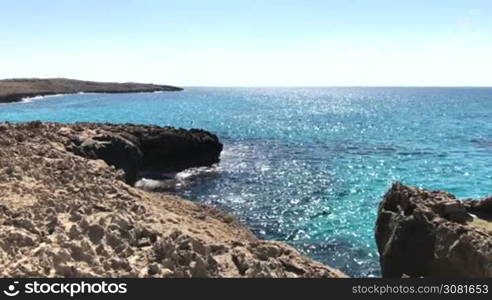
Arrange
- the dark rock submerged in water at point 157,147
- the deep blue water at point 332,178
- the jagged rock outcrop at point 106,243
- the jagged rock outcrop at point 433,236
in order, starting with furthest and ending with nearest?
the dark rock submerged in water at point 157,147
the deep blue water at point 332,178
the jagged rock outcrop at point 433,236
the jagged rock outcrop at point 106,243

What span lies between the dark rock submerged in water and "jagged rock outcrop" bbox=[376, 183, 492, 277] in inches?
721

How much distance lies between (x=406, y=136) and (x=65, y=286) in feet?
214

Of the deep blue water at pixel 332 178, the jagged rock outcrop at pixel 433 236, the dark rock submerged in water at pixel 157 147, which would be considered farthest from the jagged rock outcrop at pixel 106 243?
the dark rock submerged in water at pixel 157 147

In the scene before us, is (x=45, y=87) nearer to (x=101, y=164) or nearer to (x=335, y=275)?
(x=101, y=164)

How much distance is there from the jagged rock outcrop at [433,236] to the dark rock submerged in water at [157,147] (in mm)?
18315

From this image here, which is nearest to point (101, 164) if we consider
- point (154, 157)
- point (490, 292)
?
point (490, 292)

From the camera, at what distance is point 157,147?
42.6 m

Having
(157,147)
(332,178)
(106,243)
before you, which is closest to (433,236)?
(106,243)

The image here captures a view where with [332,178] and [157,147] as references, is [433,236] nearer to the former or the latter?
[332,178]

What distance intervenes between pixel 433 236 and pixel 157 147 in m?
30.0

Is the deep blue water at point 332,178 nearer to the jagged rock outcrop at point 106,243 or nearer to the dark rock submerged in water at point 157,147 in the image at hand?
the dark rock submerged in water at point 157,147

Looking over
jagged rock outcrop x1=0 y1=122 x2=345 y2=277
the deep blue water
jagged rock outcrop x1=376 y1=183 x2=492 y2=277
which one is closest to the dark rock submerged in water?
the deep blue water

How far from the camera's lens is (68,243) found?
1030 centimetres

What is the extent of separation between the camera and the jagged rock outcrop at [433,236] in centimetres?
1415
